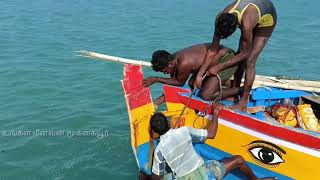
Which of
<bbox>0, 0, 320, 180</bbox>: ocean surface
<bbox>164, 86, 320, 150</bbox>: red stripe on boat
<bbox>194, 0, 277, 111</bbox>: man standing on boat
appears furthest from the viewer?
<bbox>0, 0, 320, 180</bbox>: ocean surface

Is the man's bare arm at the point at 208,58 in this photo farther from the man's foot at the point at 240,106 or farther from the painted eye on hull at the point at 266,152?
the painted eye on hull at the point at 266,152

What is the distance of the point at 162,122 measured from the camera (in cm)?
447

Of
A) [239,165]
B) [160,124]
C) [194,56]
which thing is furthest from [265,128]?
[160,124]

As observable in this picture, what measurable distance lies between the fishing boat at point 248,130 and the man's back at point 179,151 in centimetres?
88

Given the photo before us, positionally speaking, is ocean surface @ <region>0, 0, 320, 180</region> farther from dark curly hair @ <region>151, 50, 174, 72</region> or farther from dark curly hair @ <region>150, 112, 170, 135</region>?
dark curly hair @ <region>150, 112, 170, 135</region>

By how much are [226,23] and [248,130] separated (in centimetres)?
127

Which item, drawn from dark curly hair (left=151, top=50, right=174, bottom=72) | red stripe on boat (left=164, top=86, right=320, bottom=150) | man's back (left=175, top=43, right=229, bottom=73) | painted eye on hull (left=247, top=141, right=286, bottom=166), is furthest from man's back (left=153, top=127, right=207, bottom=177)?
man's back (left=175, top=43, right=229, bottom=73)

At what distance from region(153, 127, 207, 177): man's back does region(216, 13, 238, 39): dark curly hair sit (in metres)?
1.23

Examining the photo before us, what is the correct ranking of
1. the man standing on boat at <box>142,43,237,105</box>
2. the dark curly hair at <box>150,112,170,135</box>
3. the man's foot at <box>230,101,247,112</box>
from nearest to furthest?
the dark curly hair at <box>150,112,170,135</box> < the man standing on boat at <box>142,43,237,105</box> < the man's foot at <box>230,101,247,112</box>

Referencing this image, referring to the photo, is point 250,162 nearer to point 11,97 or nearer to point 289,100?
point 289,100

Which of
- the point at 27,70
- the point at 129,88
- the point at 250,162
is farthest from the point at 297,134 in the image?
the point at 27,70

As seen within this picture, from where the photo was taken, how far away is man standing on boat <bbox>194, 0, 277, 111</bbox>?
5173 millimetres

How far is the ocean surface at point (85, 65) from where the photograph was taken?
23.7ft

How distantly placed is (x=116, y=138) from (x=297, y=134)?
357cm
